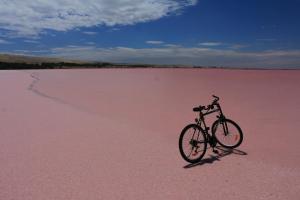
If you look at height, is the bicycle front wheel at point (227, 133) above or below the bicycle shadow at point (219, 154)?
above

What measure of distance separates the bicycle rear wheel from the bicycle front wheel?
858 mm

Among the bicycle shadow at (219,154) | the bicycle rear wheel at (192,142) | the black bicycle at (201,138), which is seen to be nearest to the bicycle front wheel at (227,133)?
the black bicycle at (201,138)

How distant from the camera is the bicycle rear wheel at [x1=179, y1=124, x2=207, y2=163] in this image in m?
7.14

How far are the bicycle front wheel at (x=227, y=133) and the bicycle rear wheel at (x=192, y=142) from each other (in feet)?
2.81

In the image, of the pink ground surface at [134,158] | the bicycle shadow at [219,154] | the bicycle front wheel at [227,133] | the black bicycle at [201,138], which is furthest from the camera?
the bicycle front wheel at [227,133]

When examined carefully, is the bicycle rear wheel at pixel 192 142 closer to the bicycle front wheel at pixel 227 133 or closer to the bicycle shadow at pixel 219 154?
the bicycle shadow at pixel 219 154

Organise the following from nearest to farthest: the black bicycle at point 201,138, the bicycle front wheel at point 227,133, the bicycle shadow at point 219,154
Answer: the bicycle shadow at point 219,154 < the black bicycle at point 201,138 < the bicycle front wheel at point 227,133

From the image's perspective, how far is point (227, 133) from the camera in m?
8.17

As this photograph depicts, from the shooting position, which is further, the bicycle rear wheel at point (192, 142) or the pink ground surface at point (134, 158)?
the bicycle rear wheel at point (192, 142)

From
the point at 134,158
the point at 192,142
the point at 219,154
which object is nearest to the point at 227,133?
the point at 219,154

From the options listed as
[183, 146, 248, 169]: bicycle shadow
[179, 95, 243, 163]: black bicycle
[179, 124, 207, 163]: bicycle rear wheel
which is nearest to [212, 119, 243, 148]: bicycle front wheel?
[179, 95, 243, 163]: black bicycle

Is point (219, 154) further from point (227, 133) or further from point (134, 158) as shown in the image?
point (134, 158)

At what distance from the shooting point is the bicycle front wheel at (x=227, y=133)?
8094mm

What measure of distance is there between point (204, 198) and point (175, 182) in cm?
76
